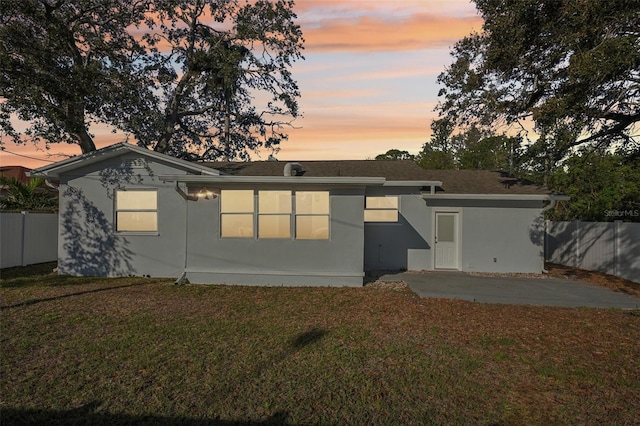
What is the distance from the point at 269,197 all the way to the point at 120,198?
201 inches

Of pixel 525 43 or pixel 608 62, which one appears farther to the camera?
pixel 525 43

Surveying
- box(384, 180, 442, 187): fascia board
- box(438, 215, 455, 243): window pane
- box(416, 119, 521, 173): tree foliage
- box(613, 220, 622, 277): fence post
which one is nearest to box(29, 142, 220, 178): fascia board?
box(384, 180, 442, 187): fascia board

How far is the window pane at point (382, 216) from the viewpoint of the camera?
13.4 metres

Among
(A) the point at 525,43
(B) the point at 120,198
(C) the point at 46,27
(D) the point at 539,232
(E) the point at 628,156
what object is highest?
(C) the point at 46,27

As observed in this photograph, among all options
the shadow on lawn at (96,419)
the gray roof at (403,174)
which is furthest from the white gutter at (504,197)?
the shadow on lawn at (96,419)

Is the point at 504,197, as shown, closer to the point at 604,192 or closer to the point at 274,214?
the point at 274,214

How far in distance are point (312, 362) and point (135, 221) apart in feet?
30.5

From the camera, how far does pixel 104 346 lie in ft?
18.9

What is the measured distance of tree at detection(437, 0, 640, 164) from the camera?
351 inches

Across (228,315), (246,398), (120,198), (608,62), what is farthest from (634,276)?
(120,198)

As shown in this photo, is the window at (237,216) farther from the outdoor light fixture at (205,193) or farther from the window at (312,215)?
the window at (312,215)

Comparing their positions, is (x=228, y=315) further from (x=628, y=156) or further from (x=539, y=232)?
(x=628, y=156)

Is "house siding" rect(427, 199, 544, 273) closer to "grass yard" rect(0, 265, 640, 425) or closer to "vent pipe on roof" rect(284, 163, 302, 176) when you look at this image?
"grass yard" rect(0, 265, 640, 425)

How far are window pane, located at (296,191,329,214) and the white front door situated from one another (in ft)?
15.7
